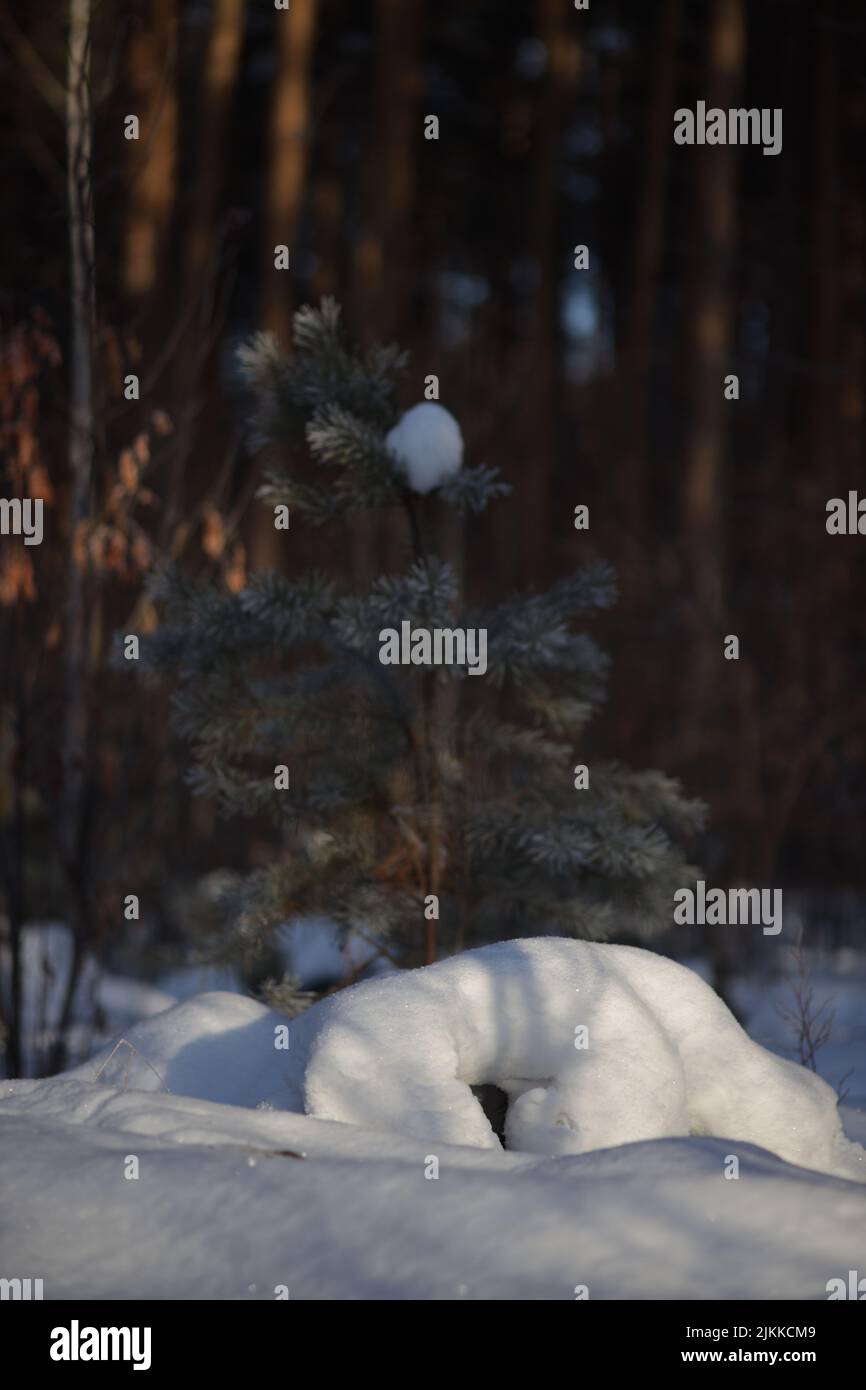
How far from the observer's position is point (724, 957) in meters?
8.78

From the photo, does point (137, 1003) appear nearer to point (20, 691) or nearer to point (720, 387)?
point (20, 691)

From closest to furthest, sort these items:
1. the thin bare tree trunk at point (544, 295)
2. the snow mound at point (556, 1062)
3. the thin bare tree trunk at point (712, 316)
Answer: the snow mound at point (556, 1062) < the thin bare tree trunk at point (712, 316) < the thin bare tree trunk at point (544, 295)

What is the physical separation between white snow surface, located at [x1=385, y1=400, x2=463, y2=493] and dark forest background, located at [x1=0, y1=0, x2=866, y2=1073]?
17.9 inches

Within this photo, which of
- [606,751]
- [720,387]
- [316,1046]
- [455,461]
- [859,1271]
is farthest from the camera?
[720,387]

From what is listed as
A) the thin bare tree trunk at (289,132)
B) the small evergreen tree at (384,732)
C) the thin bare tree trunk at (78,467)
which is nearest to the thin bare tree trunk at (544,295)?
the thin bare tree trunk at (289,132)

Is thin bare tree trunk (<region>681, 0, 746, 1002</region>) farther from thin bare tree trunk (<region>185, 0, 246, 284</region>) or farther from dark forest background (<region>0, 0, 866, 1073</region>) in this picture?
thin bare tree trunk (<region>185, 0, 246, 284</region>)

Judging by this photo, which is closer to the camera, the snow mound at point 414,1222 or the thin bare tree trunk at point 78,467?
the snow mound at point 414,1222

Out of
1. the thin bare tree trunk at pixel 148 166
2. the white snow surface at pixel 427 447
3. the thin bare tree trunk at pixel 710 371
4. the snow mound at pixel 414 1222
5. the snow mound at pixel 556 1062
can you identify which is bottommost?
the snow mound at pixel 414 1222

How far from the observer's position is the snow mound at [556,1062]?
11.9 ft

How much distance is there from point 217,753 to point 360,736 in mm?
499

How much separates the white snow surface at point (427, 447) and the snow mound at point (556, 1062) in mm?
1803

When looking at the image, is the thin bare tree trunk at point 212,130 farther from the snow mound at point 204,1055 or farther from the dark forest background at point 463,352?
the snow mound at point 204,1055

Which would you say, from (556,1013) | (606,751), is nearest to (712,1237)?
(556,1013)
